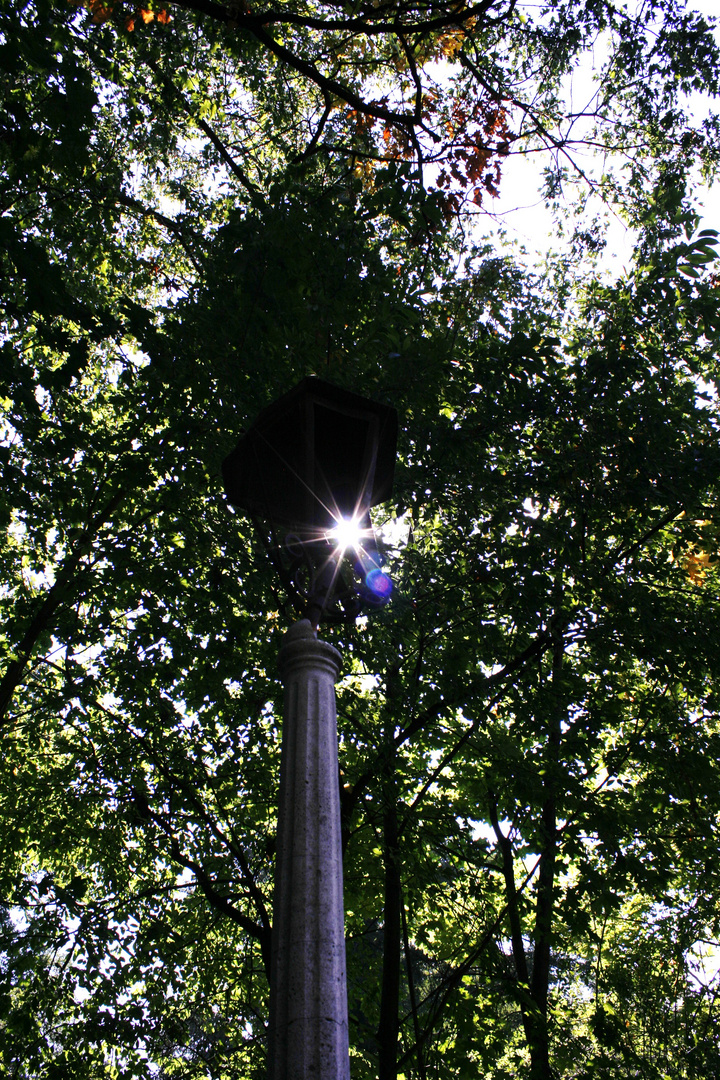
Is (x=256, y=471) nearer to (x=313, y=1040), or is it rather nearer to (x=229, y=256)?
(x=313, y=1040)

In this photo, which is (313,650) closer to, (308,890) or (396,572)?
(308,890)

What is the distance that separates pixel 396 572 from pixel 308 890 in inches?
228

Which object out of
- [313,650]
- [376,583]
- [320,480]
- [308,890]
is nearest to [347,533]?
[320,480]

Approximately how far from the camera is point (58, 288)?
5.49 metres

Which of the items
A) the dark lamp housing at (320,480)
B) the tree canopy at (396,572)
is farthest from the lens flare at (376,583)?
the tree canopy at (396,572)

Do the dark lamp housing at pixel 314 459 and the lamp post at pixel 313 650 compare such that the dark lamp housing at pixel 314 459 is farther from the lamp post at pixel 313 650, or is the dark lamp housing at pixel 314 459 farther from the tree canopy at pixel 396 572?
the tree canopy at pixel 396 572

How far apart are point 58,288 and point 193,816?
5.90 meters

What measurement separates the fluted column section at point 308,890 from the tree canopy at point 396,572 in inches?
156

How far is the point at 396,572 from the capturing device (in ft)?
26.2

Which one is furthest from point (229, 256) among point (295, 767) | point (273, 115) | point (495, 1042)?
point (495, 1042)

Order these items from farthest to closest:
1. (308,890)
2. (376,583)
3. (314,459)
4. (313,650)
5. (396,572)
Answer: (396,572) < (376,583) < (314,459) < (313,650) < (308,890)

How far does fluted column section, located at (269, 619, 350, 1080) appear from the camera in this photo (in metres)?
2.02

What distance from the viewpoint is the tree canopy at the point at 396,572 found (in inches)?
270

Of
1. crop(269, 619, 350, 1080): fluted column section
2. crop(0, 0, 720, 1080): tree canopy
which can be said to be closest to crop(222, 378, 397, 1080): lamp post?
crop(269, 619, 350, 1080): fluted column section
